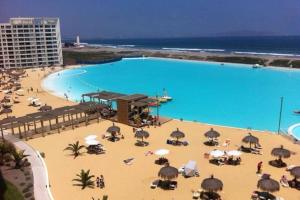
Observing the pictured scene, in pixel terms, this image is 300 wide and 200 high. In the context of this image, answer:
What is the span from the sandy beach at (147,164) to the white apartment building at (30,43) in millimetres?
70781

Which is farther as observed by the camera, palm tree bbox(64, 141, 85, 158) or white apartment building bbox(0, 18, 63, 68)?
white apartment building bbox(0, 18, 63, 68)

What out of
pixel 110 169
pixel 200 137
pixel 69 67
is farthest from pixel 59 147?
pixel 69 67

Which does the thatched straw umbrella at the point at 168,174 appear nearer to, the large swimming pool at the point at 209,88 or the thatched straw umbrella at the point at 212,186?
the thatched straw umbrella at the point at 212,186

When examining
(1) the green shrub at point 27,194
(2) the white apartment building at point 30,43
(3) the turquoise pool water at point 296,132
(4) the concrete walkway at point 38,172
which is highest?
(2) the white apartment building at point 30,43

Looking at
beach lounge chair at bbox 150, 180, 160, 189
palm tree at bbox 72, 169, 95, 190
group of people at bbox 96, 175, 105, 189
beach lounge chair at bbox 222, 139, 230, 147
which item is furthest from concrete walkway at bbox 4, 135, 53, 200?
beach lounge chair at bbox 222, 139, 230, 147

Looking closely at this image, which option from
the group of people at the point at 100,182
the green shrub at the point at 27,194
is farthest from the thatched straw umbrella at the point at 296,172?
the green shrub at the point at 27,194

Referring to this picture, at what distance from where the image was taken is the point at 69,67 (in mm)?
95875

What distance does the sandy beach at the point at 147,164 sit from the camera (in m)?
19.3

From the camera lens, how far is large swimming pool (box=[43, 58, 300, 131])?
39906 millimetres

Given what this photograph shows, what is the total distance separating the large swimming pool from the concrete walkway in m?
19.4

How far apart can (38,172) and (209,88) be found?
4349 cm

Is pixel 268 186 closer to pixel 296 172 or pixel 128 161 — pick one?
pixel 296 172

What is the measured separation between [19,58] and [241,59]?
71.4m

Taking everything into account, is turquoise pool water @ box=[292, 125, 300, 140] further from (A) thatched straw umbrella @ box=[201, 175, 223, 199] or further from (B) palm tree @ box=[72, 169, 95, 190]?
(B) palm tree @ box=[72, 169, 95, 190]
